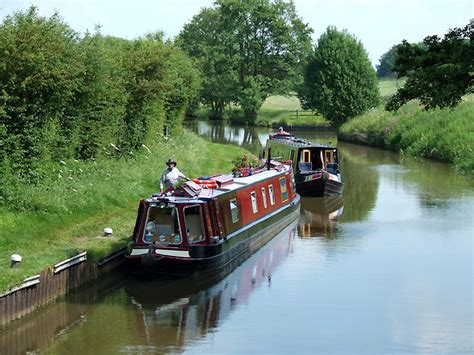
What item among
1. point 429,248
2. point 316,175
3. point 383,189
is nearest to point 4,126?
point 429,248

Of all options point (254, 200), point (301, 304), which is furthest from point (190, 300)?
point (254, 200)

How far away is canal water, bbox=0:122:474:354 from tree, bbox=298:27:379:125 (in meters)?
40.5

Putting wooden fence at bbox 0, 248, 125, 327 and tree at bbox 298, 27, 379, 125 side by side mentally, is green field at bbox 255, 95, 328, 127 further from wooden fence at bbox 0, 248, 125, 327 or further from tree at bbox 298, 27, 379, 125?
wooden fence at bbox 0, 248, 125, 327

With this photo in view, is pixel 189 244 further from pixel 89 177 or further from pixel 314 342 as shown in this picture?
pixel 89 177

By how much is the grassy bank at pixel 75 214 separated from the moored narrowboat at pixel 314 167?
5957mm

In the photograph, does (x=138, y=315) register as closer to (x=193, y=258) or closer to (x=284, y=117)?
(x=193, y=258)

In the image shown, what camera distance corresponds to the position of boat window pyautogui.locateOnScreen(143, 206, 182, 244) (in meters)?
16.9

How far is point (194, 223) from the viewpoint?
17406 millimetres

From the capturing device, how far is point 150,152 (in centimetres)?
2811

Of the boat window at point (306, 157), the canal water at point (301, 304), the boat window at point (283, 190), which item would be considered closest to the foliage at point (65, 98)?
the canal water at point (301, 304)

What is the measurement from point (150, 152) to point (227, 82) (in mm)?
45346

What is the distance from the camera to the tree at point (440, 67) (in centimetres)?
1232

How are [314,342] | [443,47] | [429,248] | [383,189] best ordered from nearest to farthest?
[443,47], [314,342], [429,248], [383,189]

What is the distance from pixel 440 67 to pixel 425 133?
117 feet
